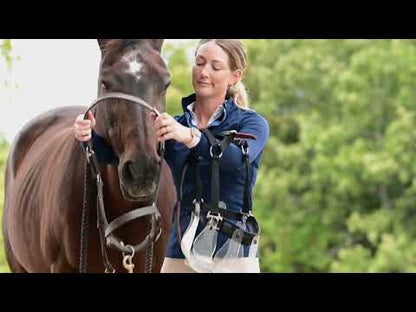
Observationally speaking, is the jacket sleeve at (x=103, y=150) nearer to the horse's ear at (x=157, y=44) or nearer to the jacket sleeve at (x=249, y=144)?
the horse's ear at (x=157, y=44)

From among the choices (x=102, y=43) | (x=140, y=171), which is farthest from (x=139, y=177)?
(x=102, y=43)

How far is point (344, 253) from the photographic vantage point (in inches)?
740

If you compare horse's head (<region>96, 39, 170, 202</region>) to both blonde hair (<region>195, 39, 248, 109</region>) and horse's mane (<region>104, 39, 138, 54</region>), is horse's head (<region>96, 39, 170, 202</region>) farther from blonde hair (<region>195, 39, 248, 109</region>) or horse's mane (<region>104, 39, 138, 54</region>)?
blonde hair (<region>195, 39, 248, 109</region>)

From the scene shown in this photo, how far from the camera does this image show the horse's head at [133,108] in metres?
3.18

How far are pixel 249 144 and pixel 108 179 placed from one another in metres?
0.80

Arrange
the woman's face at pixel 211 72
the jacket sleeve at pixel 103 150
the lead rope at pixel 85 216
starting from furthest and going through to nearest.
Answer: the lead rope at pixel 85 216 < the jacket sleeve at pixel 103 150 < the woman's face at pixel 211 72

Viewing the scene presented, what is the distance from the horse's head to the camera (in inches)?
125

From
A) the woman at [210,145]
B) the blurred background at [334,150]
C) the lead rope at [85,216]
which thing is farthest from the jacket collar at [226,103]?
the blurred background at [334,150]

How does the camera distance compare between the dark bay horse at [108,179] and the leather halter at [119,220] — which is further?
the leather halter at [119,220]

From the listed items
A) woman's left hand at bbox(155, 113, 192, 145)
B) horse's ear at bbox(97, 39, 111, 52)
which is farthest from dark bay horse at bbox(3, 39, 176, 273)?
woman's left hand at bbox(155, 113, 192, 145)

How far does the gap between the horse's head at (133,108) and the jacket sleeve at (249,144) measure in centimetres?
24

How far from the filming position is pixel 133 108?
128 inches
